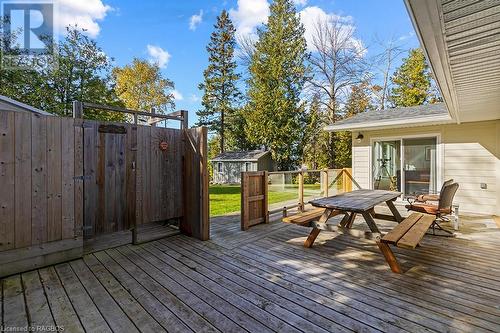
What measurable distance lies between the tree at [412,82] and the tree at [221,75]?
12.2m

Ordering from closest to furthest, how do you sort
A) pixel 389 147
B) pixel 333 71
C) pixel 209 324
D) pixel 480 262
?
pixel 209 324, pixel 480 262, pixel 389 147, pixel 333 71

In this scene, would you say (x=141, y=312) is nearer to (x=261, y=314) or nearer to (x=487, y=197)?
(x=261, y=314)

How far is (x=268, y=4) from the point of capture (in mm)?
18344

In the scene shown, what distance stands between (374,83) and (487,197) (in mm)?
13810

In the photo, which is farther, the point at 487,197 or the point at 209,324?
the point at 487,197

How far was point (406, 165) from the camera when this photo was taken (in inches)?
269

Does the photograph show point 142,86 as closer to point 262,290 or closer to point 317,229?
Result: point 317,229

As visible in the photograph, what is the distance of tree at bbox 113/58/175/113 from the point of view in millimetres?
19516

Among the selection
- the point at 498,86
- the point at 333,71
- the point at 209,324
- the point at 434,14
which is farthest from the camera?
the point at 333,71

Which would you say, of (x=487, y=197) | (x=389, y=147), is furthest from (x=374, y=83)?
(x=487, y=197)

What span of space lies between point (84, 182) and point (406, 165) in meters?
7.48

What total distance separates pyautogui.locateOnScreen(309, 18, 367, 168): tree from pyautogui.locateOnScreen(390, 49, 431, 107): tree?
283cm

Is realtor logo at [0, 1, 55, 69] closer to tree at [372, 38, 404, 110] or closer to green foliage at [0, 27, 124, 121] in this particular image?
green foliage at [0, 27, 124, 121]

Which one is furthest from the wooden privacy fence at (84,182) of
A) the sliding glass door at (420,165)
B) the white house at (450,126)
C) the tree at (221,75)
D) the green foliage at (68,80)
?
the tree at (221,75)
